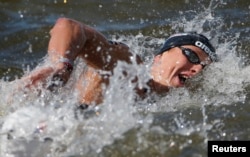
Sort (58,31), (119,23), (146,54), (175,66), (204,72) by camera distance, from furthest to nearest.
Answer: (119,23) → (146,54) → (204,72) → (175,66) → (58,31)

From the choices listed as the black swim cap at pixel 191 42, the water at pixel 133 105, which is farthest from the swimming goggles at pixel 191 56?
the water at pixel 133 105

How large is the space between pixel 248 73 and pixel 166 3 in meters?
2.74

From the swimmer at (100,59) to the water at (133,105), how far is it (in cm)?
14

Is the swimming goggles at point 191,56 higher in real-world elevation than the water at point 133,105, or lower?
higher

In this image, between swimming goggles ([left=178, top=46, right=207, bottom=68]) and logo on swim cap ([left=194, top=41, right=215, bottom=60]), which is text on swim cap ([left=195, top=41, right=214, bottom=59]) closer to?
logo on swim cap ([left=194, top=41, right=215, bottom=60])

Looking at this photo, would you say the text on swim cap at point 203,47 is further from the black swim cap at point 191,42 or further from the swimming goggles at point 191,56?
the swimming goggles at point 191,56

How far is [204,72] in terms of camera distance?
6.19 m

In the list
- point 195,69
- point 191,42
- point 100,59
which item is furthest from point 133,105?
point 191,42

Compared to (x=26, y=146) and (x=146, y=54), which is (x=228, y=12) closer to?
(x=146, y=54)

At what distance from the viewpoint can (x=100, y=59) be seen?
503cm

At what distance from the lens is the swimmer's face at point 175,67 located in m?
5.36

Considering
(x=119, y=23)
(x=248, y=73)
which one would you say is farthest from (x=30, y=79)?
(x=119, y=23)

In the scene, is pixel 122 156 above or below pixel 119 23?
below

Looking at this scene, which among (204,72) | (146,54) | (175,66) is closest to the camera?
(175,66)
